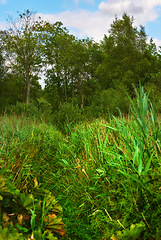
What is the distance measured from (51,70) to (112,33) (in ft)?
27.0

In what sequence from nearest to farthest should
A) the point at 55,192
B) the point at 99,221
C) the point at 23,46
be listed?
1. the point at 99,221
2. the point at 55,192
3. the point at 23,46

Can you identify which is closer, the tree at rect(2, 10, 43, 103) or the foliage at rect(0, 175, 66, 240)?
the foliage at rect(0, 175, 66, 240)

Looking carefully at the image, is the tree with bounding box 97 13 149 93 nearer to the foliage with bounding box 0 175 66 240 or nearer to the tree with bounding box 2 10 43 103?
the tree with bounding box 2 10 43 103

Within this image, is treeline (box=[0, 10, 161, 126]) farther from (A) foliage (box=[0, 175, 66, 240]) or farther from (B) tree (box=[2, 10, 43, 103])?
(A) foliage (box=[0, 175, 66, 240])

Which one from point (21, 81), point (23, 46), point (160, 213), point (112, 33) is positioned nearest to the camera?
point (160, 213)

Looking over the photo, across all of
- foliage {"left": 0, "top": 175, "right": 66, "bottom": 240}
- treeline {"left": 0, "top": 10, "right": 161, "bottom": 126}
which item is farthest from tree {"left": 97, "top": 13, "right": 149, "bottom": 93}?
foliage {"left": 0, "top": 175, "right": 66, "bottom": 240}

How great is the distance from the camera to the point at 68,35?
21.9 m

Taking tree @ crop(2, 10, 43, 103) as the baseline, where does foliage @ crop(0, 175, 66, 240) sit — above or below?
below

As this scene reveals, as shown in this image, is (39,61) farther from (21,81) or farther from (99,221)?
(99,221)

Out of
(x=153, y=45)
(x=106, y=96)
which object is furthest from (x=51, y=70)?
(x=153, y=45)

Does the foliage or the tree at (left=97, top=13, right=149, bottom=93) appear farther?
the tree at (left=97, top=13, right=149, bottom=93)

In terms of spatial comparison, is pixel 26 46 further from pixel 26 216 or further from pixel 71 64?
pixel 26 216

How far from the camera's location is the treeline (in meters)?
19.8

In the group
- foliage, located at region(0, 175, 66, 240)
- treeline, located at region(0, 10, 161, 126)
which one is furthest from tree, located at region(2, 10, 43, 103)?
foliage, located at region(0, 175, 66, 240)
